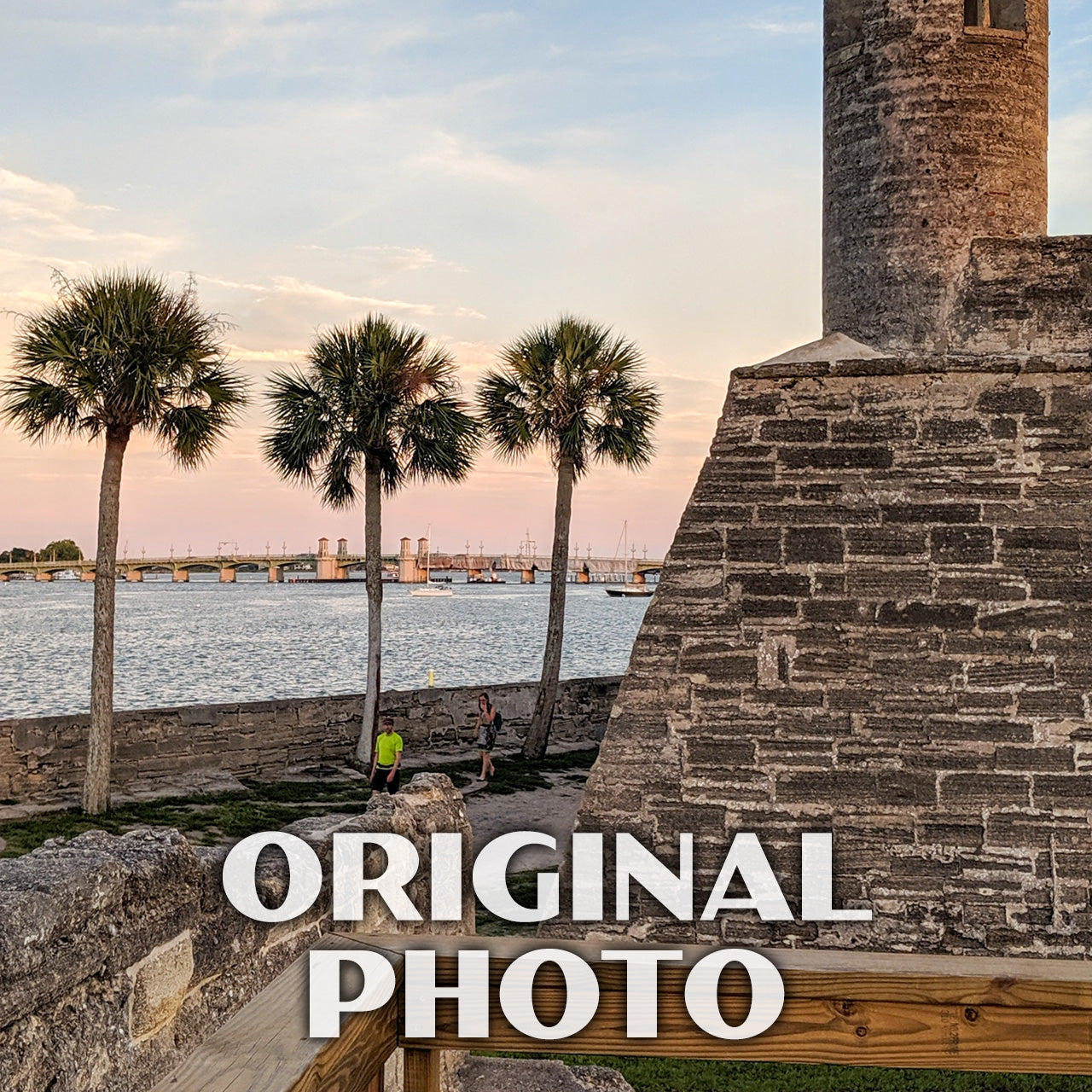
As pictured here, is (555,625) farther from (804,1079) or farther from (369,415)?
(804,1079)

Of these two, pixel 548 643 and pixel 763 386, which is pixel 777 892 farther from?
pixel 548 643

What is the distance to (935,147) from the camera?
629cm

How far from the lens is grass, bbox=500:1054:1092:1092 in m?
5.43

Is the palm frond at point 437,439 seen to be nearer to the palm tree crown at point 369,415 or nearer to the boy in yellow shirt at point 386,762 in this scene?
the palm tree crown at point 369,415

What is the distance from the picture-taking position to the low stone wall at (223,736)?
14438 mm

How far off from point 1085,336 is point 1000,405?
1.95 ft

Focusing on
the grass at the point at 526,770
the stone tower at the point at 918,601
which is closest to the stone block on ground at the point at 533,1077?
the stone tower at the point at 918,601

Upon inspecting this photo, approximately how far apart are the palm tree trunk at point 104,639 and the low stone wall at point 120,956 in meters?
10.8

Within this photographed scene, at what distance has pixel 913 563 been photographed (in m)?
5.80

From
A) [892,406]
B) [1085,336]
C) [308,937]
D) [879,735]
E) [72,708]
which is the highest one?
[1085,336]

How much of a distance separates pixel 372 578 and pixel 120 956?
16978mm

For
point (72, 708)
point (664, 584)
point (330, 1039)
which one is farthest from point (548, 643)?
point (72, 708)

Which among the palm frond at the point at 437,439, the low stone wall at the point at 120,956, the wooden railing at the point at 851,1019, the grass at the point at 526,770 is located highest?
the palm frond at the point at 437,439

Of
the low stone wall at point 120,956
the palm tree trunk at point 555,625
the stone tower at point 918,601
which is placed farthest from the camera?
the palm tree trunk at point 555,625
